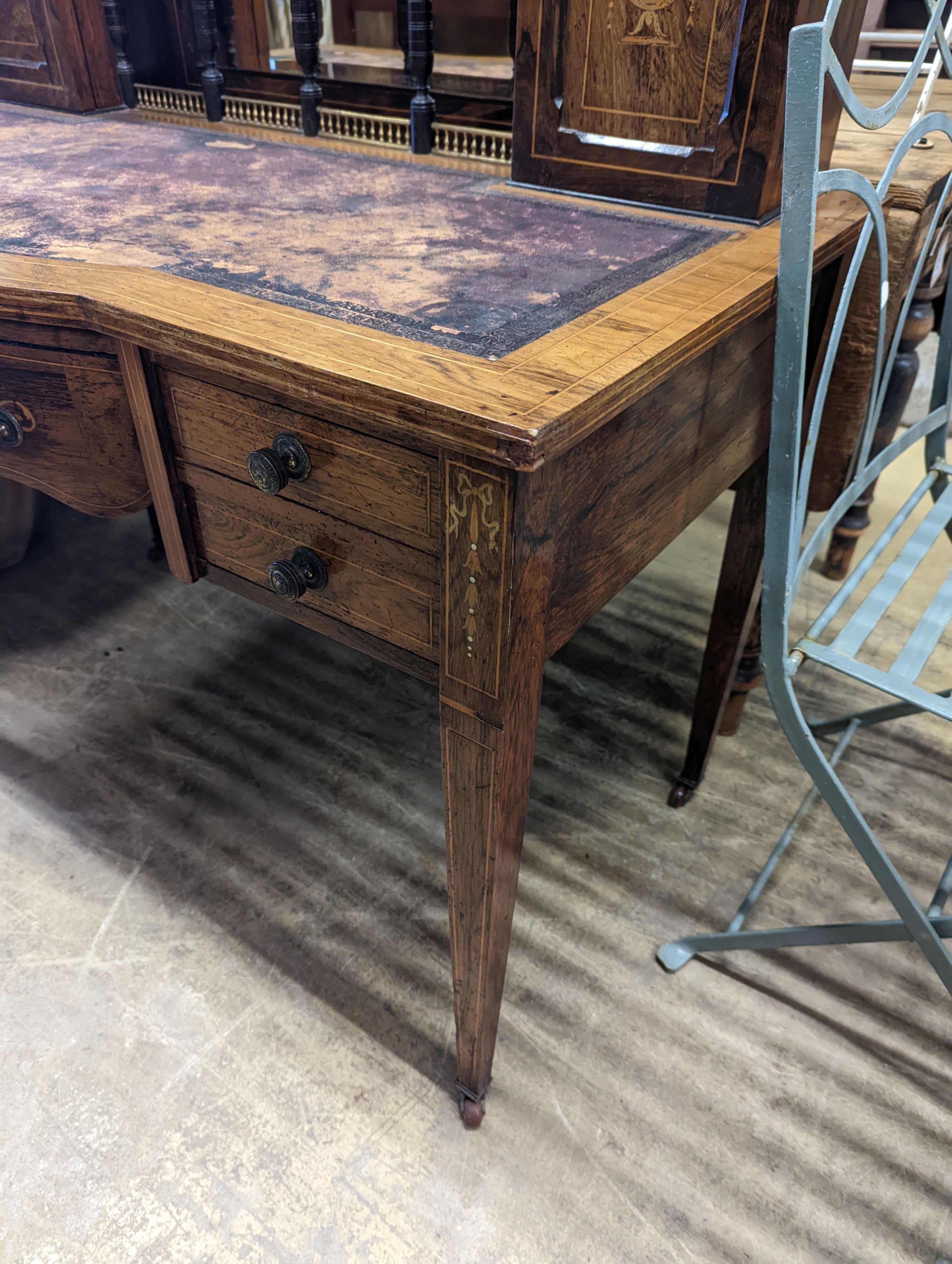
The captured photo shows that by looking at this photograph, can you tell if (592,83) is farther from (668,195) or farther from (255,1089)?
(255,1089)

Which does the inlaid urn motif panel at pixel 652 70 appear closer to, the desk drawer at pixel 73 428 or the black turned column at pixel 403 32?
the black turned column at pixel 403 32

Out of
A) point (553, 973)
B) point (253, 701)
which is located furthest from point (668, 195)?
point (253, 701)

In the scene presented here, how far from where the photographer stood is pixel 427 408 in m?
0.61

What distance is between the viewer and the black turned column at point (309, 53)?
4.61 ft

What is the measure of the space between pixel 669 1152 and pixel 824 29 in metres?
1.15

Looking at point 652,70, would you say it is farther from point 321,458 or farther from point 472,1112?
point 472,1112

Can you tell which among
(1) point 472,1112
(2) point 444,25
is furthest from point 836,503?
(2) point 444,25

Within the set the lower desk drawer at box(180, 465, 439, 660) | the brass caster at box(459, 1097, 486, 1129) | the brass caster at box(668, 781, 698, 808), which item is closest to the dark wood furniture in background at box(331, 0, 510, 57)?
the lower desk drawer at box(180, 465, 439, 660)

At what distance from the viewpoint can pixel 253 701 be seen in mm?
1724

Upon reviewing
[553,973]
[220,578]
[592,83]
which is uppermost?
[592,83]

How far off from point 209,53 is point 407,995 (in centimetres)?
160

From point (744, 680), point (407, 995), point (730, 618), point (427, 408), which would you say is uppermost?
point (427, 408)

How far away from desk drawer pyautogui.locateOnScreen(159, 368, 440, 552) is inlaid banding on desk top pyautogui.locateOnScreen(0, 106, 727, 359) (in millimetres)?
93

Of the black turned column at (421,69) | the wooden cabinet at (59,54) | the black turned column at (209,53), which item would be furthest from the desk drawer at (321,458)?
the wooden cabinet at (59,54)
